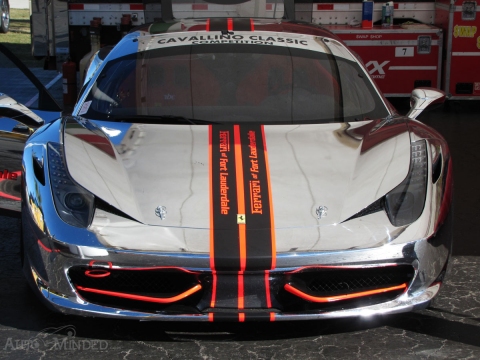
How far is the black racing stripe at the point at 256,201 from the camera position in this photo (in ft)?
9.52

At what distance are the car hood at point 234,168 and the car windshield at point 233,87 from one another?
0.59ft

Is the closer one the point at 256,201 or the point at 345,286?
the point at 345,286

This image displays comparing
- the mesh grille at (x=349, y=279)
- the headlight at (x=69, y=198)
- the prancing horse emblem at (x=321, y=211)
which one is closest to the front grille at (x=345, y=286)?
the mesh grille at (x=349, y=279)

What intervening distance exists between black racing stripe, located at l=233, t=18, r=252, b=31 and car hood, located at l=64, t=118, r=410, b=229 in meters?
0.96

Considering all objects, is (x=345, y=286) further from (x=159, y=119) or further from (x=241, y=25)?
(x=241, y=25)

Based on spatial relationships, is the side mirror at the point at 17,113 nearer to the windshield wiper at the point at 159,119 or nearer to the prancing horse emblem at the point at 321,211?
the windshield wiper at the point at 159,119

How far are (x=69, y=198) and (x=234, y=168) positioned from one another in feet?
2.33

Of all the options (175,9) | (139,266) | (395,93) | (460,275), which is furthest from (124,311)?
(395,93)

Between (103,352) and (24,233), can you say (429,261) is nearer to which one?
(103,352)

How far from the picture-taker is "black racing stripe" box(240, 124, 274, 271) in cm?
290

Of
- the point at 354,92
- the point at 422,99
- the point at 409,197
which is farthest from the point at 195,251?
the point at 422,99

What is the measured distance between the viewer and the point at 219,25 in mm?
4590

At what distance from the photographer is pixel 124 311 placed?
2.97 metres

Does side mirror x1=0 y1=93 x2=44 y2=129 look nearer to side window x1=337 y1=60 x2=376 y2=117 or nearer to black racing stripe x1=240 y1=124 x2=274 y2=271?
black racing stripe x1=240 y1=124 x2=274 y2=271
